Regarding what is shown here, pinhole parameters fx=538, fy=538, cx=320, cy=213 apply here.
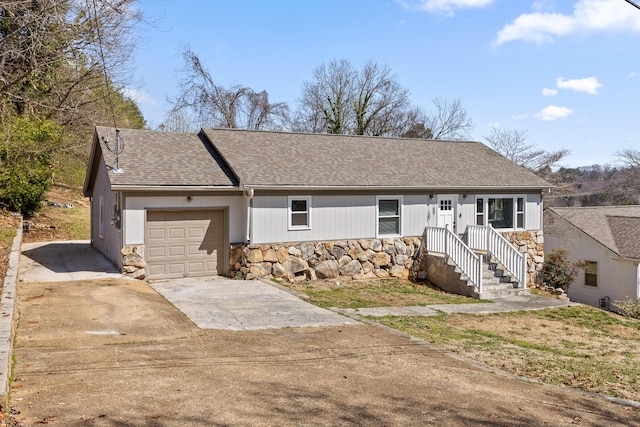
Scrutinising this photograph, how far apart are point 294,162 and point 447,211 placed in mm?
5635

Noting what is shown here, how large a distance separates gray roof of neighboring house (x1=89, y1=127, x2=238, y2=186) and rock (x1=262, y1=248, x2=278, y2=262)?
216 centimetres

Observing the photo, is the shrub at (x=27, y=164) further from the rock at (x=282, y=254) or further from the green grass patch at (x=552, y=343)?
the green grass patch at (x=552, y=343)

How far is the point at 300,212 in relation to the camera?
643 inches

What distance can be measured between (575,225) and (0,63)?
22845 mm

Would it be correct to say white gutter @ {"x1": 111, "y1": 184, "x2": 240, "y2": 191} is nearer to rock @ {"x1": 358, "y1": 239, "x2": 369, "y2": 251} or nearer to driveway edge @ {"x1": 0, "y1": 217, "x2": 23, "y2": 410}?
driveway edge @ {"x1": 0, "y1": 217, "x2": 23, "y2": 410}

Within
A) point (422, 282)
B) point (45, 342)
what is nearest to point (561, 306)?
point (422, 282)

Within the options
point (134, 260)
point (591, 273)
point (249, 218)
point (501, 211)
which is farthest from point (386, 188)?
point (591, 273)

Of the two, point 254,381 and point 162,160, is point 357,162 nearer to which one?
point 162,160

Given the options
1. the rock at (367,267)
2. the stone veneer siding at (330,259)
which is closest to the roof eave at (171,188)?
the stone veneer siding at (330,259)

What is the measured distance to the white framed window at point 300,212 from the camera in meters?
16.2

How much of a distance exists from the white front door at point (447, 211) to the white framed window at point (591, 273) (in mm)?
9017

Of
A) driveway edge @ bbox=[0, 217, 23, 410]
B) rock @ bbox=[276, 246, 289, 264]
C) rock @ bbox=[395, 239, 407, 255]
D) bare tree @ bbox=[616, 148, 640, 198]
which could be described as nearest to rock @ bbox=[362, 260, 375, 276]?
rock @ bbox=[395, 239, 407, 255]

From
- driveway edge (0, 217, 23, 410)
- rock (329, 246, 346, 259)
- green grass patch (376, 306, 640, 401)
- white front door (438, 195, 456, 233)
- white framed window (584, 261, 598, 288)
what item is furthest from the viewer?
white framed window (584, 261, 598, 288)

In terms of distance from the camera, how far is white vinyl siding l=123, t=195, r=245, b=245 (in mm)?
14391
